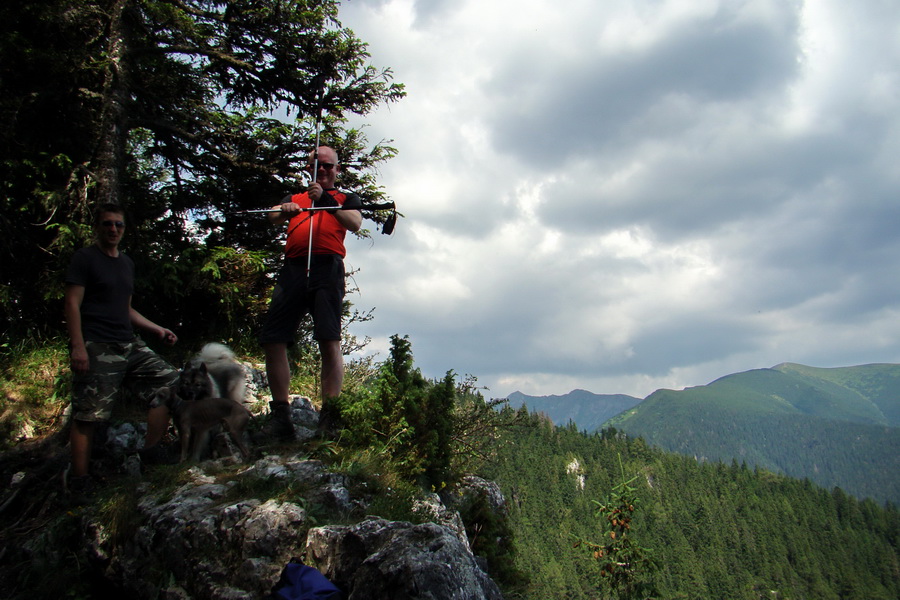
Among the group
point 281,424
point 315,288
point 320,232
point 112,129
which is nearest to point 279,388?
point 281,424

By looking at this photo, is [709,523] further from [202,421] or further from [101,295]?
[101,295]

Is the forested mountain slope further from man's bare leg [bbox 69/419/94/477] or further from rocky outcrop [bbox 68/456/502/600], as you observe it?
rocky outcrop [bbox 68/456/502/600]

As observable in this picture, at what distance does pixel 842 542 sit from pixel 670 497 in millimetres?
46574

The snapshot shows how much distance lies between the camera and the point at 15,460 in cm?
580

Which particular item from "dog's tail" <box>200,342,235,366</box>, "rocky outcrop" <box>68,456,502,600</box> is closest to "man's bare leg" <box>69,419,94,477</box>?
"rocky outcrop" <box>68,456,502,600</box>

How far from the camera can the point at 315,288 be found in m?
5.20

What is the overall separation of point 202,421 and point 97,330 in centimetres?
124

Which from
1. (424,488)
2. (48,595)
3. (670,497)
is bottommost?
(670,497)

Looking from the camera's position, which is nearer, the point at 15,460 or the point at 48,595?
the point at 48,595

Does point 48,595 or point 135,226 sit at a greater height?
point 135,226

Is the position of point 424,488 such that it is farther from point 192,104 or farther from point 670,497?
point 670,497

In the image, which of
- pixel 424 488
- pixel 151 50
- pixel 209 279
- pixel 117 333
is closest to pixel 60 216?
pixel 209 279

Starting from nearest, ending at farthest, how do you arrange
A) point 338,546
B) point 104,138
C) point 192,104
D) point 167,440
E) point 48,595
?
1. point 338,546
2. point 48,595
3. point 167,440
4. point 104,138
5. point 192,104

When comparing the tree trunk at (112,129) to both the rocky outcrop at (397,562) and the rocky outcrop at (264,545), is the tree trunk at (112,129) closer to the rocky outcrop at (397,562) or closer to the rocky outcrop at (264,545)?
the rocky outcrop at (264,545)
